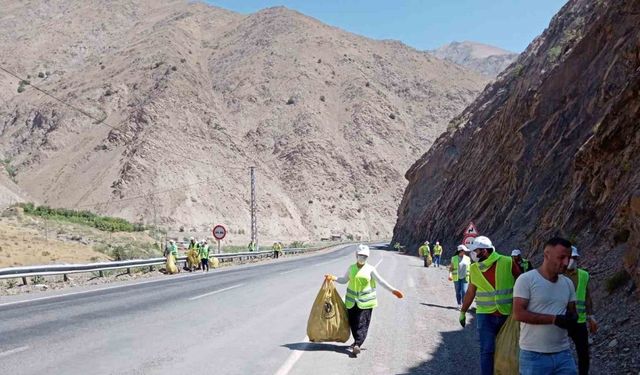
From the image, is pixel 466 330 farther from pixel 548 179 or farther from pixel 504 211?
pixel 504 211

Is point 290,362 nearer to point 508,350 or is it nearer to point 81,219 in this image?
point 508,350

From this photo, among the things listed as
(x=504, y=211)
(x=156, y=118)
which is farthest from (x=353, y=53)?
(x=504, y=211)

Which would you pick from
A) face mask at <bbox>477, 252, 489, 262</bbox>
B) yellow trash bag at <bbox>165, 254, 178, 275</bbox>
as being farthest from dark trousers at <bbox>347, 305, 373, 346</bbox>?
yellow trash bag at <bbox>165, 254, 178, 275</bbox>

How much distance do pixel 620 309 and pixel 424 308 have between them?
549 cm

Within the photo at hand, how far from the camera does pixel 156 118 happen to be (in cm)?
7281

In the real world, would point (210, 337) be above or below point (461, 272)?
below

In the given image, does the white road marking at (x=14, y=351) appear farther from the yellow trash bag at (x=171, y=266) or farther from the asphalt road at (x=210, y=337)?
the yellow trash bag at (x=171, y=266)

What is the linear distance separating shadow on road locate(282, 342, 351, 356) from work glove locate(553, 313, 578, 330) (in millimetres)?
4406

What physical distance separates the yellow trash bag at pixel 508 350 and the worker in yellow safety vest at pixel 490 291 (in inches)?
17.9

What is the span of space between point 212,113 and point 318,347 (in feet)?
243

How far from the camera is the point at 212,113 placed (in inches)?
3162

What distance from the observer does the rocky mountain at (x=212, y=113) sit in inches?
2672

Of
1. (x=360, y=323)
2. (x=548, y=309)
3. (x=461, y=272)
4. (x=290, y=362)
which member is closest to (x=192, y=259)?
(x=461, y=272)

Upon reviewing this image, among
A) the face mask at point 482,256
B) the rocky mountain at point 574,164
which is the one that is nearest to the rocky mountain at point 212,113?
the rocky mountain at point 574,164
